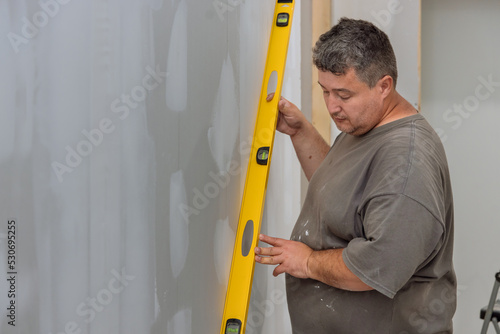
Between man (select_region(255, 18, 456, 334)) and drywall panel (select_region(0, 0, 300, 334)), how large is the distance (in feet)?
0.83

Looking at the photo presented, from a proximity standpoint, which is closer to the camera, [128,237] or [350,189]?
[128,237]

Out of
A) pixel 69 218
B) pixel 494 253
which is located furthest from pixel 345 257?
pixel 494 253

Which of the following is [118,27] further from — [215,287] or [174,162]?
[215,287]

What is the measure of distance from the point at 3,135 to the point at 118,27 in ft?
1.09

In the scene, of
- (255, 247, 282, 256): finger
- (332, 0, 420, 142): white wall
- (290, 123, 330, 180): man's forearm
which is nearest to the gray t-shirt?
(255, 247, 282, 256): finger

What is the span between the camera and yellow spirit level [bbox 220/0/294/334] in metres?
1.63

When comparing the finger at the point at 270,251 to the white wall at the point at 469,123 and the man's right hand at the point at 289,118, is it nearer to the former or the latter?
the man's right hand at the point at 289,118

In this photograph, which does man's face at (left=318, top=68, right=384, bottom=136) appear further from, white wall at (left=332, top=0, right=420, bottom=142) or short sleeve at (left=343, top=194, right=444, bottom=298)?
white wall at (left=332, top=0, right=420, bottom=142)

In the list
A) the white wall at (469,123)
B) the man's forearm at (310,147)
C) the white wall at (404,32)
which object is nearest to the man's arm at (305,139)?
the man's forearm at (310,147)

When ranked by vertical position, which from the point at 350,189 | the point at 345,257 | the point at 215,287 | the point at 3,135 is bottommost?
the point at 215,287

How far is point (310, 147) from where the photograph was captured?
1.90m

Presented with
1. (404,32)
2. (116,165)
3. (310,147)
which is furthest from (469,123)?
(116,165)

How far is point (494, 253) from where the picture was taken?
2.97 metres

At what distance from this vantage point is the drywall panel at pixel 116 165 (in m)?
0.98
